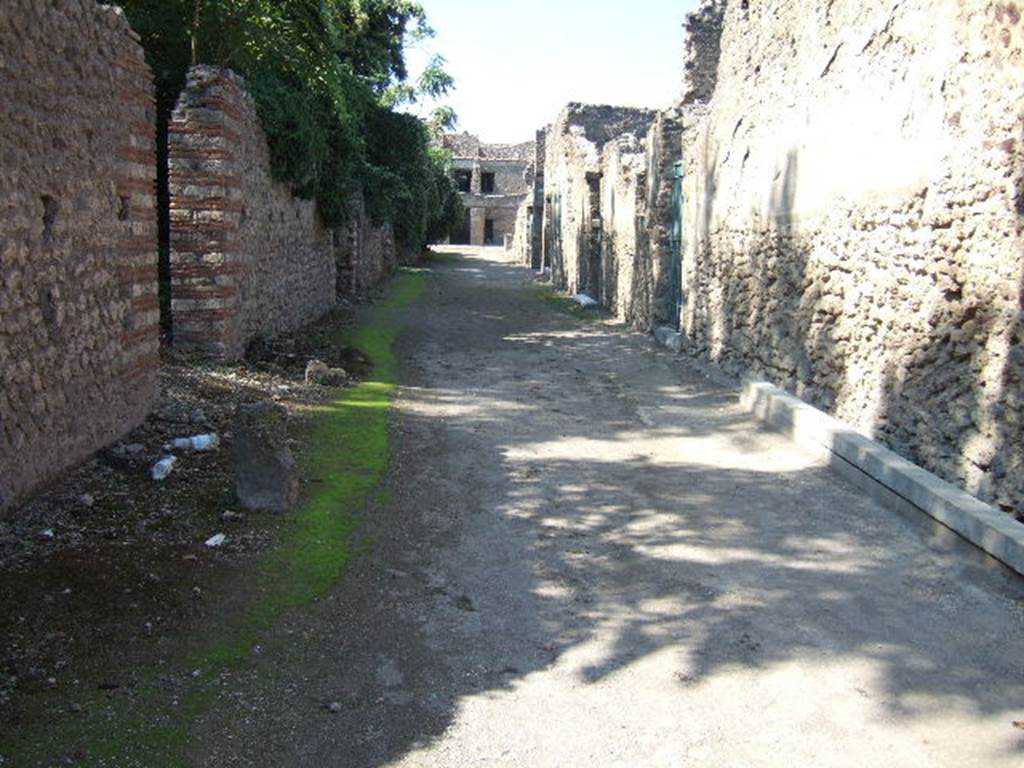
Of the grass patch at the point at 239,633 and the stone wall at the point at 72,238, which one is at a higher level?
the stone wall at the point at 72,238

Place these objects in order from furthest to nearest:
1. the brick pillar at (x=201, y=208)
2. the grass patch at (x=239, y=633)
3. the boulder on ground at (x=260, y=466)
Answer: the brick pillar at (x=201, y=208)
the boulder on ground at (x=260, y=466)
the grass patch at (x=239, y=633)

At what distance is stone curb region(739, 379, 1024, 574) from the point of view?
15.2ft

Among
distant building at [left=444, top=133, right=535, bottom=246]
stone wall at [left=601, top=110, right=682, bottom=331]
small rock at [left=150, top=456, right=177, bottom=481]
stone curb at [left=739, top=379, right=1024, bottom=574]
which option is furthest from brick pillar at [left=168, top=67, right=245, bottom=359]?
distant building at [left=444, top=133, right=535, bottom=246]

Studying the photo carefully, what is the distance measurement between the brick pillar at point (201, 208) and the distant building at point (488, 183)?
165ft

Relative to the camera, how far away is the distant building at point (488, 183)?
59.1 metres

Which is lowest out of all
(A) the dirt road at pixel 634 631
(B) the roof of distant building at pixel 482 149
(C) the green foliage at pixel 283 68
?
(A) the dirt road at pixel 634 631

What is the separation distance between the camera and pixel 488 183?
61438 millimetres

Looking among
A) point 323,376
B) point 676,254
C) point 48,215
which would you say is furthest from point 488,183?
point 48,215

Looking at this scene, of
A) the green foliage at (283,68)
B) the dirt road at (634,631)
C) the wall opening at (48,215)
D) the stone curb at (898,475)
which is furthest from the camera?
the green foliage at (283,68)

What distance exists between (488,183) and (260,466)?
189 feet

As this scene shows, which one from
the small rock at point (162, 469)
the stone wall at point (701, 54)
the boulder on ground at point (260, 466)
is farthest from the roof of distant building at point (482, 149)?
the boulder on ground at point (260, 466)

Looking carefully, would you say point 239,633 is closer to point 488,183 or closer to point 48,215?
point 48,215

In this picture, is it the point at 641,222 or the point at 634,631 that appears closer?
the point at 634,631

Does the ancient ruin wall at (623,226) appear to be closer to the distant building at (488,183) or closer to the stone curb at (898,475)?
the stone curb at (898,475)
